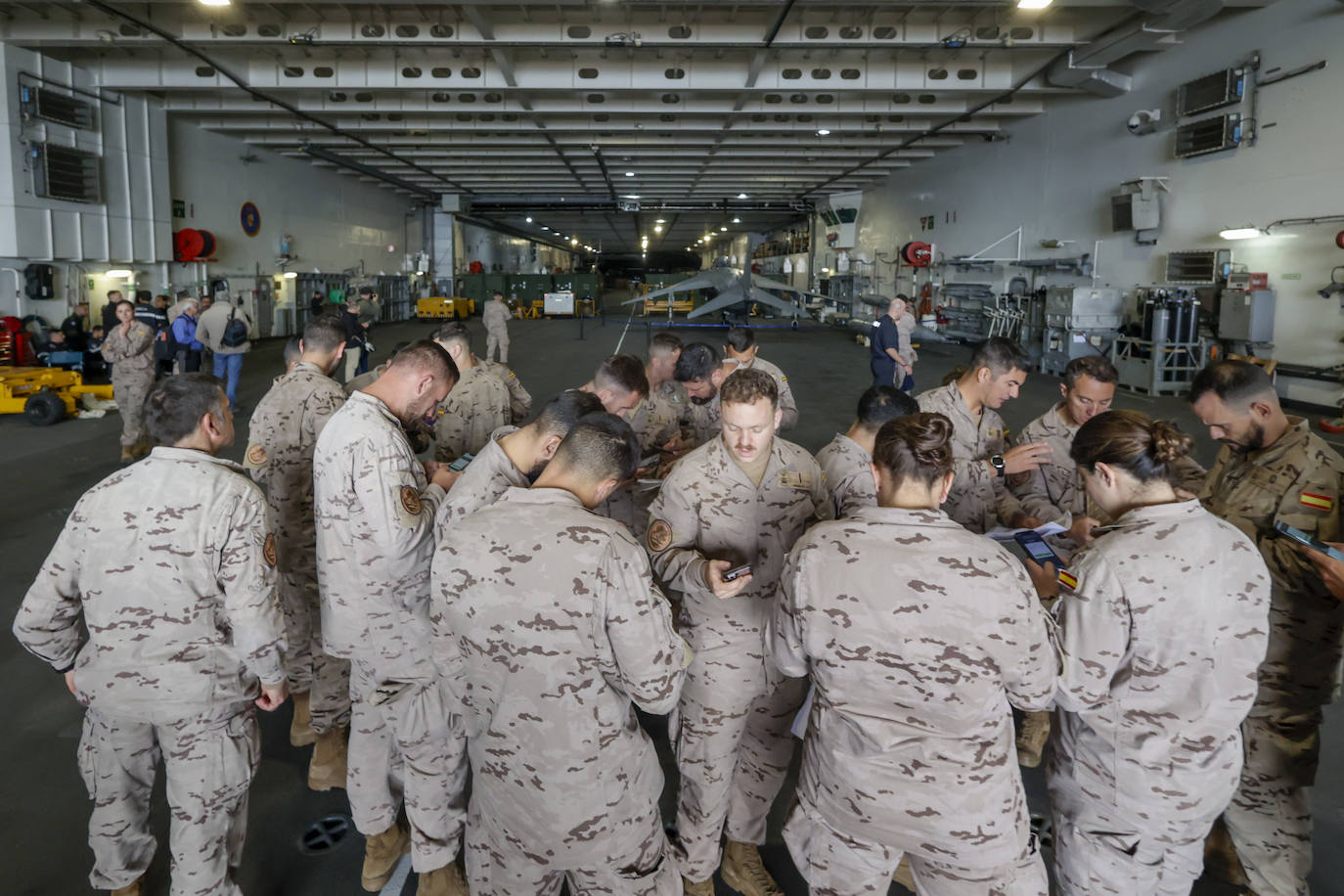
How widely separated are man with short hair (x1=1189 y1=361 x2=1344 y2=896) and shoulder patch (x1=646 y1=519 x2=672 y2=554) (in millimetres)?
2226

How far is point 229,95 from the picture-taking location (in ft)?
56.4

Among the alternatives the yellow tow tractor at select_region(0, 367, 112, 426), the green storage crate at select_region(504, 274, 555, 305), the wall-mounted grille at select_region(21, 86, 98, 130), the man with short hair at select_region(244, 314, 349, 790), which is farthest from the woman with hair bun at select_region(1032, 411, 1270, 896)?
the green storage crate at select_region(504, 274, 555, 305)

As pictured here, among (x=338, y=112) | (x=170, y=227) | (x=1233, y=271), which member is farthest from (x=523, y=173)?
(x=1233, y=271)

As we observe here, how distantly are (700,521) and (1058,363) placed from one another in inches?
633

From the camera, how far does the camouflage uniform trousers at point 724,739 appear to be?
111 inches

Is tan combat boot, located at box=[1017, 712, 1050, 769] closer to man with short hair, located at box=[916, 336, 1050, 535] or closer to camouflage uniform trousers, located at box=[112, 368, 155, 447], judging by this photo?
man with short hair, located at box=[916, 336, 1050, 535]

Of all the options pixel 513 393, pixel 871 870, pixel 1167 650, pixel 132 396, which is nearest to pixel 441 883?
pixel 871 870

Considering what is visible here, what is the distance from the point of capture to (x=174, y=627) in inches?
98.2

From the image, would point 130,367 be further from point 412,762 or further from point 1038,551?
point 1038,551

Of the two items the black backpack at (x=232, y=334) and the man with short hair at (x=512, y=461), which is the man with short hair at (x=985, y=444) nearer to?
the man with short hair at (x=512, y=461)

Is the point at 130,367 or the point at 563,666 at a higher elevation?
the point at 130,367

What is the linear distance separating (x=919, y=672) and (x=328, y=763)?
3.01 metres

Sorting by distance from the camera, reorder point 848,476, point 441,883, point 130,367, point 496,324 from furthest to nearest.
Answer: point 496,324
point 130,367
point 848,476
point 441,883

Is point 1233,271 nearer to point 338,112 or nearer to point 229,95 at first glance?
point 338,112
